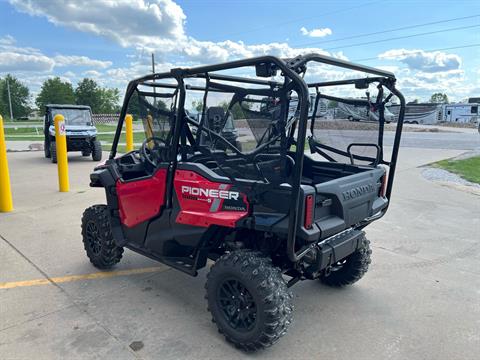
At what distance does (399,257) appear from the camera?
446 centimetres

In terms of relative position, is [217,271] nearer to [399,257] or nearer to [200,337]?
[200,337]

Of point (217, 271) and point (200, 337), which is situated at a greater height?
point (217, 271)

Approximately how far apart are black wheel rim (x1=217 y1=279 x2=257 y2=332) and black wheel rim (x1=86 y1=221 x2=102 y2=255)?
174 centimetres

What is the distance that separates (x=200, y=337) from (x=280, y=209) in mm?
1172

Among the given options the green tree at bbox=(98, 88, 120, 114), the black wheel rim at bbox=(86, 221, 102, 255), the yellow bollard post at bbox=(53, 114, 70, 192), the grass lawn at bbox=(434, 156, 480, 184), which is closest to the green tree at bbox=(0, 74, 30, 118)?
the green tree at bbox=(98, 88, 120, 114)

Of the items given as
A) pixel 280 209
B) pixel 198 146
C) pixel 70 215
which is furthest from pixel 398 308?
pixel 70 215

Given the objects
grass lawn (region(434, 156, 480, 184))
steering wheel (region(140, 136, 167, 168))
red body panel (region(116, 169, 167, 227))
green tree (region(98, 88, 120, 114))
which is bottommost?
grass lawn (region(434, 156, 480, 184))

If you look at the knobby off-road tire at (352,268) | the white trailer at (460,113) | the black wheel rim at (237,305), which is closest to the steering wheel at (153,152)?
the black wheel rim at (237,305)

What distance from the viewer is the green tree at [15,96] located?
80.9 meters

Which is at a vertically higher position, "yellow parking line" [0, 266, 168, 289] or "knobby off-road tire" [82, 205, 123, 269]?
"knobby off-road tire" [82, 205, 123, 269]

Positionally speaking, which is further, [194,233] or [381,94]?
[381,94]

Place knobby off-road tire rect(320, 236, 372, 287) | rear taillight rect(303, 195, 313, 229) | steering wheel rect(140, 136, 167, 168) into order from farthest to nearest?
knobby off-road tire rect(320, 236, 372, 287), steering wheel rect(140, 136, 167, 168), rear taillight rect(303, 195, 313, 229)

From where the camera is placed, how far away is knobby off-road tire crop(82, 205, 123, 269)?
3852 millimetres

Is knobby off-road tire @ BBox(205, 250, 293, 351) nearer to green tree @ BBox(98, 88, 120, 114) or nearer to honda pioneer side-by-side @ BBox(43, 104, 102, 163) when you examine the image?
honda pioneer side-by-side @ BBox(43, 104, 102, 163)
